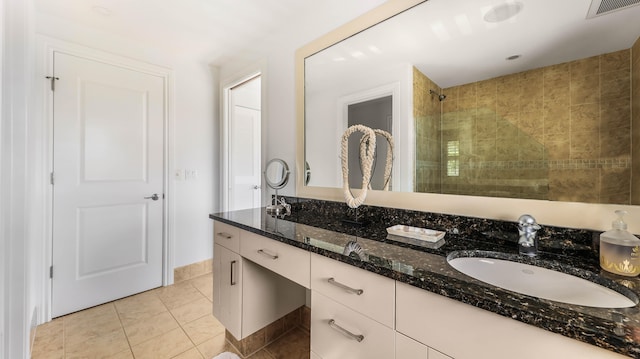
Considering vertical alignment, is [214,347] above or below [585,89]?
below

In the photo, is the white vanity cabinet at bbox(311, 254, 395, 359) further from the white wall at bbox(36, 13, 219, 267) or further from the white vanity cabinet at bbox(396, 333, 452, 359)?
the white wall at bbox(36, 13, 219, 267)

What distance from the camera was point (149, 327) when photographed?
1.85 meters

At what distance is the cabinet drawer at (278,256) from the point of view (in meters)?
1.07

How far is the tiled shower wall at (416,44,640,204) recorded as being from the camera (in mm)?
856

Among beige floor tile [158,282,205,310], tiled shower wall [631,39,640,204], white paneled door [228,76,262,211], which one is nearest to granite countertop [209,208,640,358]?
tiled shower wall [631,39,640,204]

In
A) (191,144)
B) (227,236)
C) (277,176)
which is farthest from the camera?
(191,144)

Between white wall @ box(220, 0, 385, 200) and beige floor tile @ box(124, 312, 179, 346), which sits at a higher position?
white wall @ box(220, 0, 385, 200)

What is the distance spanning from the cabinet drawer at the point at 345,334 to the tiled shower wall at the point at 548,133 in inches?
28.4

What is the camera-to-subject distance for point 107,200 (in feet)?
7.15

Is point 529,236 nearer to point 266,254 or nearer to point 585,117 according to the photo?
point 585,117

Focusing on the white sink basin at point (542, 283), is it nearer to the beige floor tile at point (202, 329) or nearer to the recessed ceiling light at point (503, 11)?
the recessed ceiling light at point (503, 11)

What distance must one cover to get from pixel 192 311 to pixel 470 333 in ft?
6.87

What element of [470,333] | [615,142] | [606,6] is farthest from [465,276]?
[606,6]

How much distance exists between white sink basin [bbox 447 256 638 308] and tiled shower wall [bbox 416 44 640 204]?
12.3 inches
